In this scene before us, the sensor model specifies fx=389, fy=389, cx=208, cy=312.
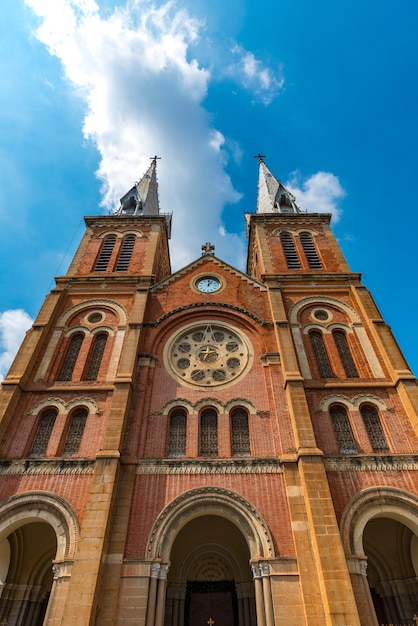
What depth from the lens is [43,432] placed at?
15.6 metres

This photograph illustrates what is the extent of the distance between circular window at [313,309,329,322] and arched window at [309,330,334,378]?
94 cm

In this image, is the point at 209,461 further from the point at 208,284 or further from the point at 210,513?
the point at 208,284

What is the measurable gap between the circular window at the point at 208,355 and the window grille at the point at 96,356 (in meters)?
3.17

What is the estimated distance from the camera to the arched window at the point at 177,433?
15281mm

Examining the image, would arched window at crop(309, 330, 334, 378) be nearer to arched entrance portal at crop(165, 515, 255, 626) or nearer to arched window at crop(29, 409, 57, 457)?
arched entrance portal at crop(165, 515, 255, 626)

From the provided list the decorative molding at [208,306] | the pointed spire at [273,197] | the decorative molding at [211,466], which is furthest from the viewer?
the pointed spire at [273,197]

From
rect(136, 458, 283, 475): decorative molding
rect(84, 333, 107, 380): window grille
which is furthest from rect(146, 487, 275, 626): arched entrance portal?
rect(84, 333, 107, 380): window grille

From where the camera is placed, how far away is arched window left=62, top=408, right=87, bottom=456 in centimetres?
1499

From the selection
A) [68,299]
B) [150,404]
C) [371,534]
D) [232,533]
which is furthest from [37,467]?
[371,534]

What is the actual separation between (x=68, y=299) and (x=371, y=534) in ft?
58.5

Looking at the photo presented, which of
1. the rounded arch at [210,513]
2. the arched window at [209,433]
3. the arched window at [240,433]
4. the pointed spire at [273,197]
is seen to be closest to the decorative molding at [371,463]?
the arched window at [240,433]

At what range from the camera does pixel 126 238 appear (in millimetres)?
26203

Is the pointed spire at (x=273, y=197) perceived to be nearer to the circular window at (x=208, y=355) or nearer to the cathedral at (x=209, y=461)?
the cathedral at (x=209, y=461)

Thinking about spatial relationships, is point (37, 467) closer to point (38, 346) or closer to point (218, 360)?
point (38, 346)
